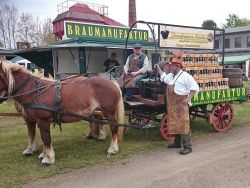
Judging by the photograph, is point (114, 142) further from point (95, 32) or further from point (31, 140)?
point (95, 32)

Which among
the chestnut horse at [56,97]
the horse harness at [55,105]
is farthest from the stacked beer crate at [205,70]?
the horse harness at [55,105]

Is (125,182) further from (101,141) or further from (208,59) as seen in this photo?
(208,59)

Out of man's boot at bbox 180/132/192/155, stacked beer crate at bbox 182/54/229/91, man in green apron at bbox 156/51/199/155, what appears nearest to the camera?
man in green apron at bbox 156/51/199/155

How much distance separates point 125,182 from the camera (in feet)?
15.9

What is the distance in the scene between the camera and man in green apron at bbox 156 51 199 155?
6.15 m

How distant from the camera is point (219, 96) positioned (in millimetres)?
7812

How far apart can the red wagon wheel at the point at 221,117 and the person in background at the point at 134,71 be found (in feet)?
6.47

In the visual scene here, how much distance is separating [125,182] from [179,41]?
13.9 ft

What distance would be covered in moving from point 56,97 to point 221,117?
4236 mm

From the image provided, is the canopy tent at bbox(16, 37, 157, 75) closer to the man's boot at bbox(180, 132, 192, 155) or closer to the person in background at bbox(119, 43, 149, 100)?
the person in background at bbox(119, 43, 149, 100)

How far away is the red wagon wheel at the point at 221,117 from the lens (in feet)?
25.9

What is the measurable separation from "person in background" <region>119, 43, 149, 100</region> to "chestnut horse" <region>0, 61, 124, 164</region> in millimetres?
1174

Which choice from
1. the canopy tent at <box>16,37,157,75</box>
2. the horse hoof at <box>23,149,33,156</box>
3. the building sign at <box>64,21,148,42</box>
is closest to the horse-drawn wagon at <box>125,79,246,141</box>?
the horse hoof at <box>23,149,33,156</box>

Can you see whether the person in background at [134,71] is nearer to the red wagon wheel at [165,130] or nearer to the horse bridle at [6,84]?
the red wagon wheel at [165,130]
